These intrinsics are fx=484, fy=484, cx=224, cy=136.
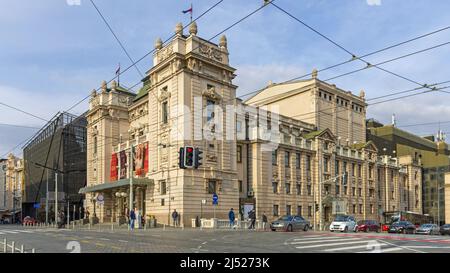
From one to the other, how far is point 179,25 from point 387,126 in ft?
187

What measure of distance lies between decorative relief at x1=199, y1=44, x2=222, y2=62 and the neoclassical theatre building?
0.11 metres

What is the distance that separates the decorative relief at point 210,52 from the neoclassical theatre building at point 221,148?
0.35 ft

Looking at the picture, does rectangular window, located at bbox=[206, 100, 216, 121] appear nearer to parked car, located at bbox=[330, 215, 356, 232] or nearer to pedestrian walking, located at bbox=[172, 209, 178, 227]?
pedestrian walking, located at bbox=[172, 209, 178, 227]

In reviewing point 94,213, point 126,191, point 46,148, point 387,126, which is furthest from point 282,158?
point 46,148

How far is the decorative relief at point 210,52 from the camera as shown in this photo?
49.6 meters

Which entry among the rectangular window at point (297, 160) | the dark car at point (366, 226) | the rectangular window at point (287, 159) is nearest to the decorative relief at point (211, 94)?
the rectangular window at point (287, 159)

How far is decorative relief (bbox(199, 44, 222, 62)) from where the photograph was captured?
49616 mm

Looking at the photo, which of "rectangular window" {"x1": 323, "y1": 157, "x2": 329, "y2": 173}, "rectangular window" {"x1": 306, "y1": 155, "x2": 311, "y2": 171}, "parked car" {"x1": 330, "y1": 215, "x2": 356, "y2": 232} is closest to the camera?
"parked car" {"x1": 330, "y1": 215, "x2": 356, "y2": 232}

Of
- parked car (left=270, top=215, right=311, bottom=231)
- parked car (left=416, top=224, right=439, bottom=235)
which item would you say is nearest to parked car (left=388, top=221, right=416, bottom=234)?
parked car (left=416, top=224, right=439, bottom=235)

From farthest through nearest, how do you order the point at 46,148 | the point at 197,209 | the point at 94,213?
the point at 46,148, the point at 94,213, the point at 197,209

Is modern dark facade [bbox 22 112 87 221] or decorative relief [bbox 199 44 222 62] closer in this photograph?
decorative relief [bbox 199 44 222 62]

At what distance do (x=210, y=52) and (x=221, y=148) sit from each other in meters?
10.0
